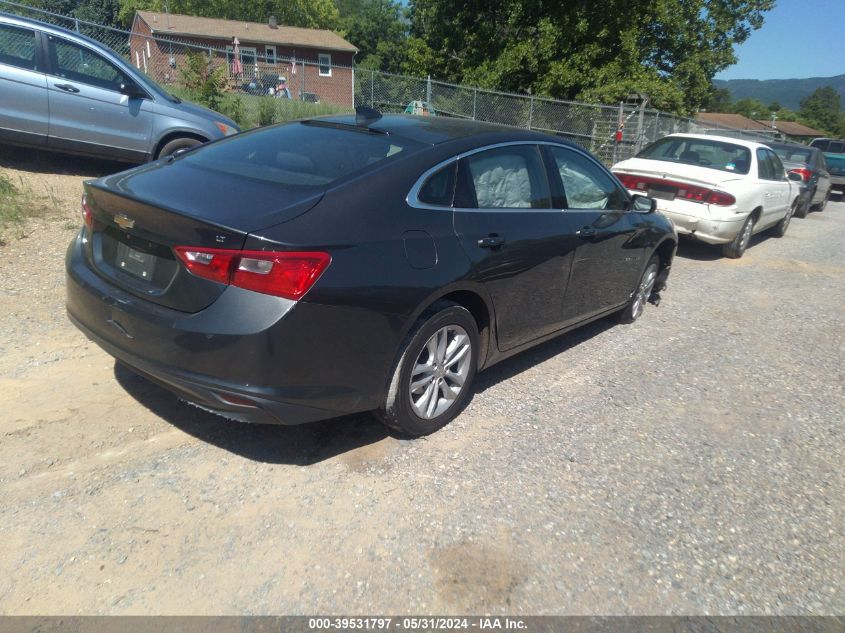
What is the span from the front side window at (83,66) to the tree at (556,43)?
59.8 ft

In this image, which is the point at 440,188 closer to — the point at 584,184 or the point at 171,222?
the point at 171,222

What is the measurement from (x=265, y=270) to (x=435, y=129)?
1776mm

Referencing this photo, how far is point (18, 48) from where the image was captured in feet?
24.6

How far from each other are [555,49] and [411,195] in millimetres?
23009

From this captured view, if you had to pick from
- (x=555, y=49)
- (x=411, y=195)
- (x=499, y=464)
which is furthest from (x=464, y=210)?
(x=555, y=49)

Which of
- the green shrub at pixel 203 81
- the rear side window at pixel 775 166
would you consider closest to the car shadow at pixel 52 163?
the green shrub at pixel 203 81

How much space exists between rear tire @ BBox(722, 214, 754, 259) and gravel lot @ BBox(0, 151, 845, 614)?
456 cm

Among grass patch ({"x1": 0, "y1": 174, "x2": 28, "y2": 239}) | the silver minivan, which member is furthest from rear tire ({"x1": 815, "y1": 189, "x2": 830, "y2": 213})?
grass patch ({"x1": 0, "y1": 174, "x2": 28, "y2": 239})

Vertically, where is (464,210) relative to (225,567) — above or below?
above

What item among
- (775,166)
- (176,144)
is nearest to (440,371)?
(176,144)

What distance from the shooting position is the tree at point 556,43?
79.0 feet

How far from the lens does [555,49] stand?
24.1 m

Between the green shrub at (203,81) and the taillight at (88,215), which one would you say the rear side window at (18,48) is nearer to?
the green shrub at (203,81)

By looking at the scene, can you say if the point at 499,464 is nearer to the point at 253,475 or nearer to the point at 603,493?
the point at 603,493
